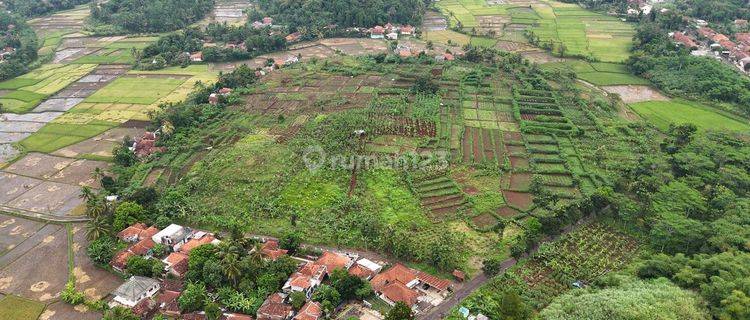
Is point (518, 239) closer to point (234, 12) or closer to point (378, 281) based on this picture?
point (378, 281)

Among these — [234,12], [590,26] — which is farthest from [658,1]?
[234,12]

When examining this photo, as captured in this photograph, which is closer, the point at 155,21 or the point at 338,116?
the point at 338,116

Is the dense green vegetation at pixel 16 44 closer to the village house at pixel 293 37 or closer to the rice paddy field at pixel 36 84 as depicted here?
the rice paddy field at pixel 36 84

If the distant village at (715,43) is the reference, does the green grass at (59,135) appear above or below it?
below

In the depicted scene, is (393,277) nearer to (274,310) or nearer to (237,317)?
(274,310)

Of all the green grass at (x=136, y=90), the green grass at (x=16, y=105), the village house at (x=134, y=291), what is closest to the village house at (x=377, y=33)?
the green grass at (x=136, y=90)

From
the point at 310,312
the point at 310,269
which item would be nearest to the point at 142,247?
the point at 310,269

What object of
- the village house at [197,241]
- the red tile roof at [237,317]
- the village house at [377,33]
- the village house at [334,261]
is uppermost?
the village house at [377,33]
